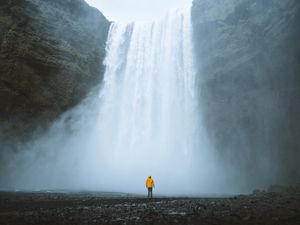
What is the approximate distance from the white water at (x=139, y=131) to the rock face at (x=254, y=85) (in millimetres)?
2436

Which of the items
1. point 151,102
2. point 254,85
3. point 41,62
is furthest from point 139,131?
point 254,85

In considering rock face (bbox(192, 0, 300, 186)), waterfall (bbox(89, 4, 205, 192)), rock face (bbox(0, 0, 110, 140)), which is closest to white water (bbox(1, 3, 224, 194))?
waterfall (bbox(89, 4, 205, 192))

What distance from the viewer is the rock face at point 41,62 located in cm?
2866

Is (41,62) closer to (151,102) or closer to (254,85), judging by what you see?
(151,102)

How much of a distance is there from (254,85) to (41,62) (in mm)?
20949

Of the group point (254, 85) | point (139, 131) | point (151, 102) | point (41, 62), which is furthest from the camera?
point (151, 102)

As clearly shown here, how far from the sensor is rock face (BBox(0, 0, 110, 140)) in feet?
94.0

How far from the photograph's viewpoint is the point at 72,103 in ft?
108

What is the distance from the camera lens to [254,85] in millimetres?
27453

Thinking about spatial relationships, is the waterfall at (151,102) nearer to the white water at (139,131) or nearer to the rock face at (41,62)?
the white water at (139,131)

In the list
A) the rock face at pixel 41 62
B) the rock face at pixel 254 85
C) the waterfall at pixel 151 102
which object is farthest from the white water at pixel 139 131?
the rock face at pixel 254 85

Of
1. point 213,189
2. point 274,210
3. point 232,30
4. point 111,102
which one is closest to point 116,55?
point 111,102

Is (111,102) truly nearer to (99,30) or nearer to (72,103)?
(72,103)

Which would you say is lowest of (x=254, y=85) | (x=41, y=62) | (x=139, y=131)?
(x=139, y=131)
